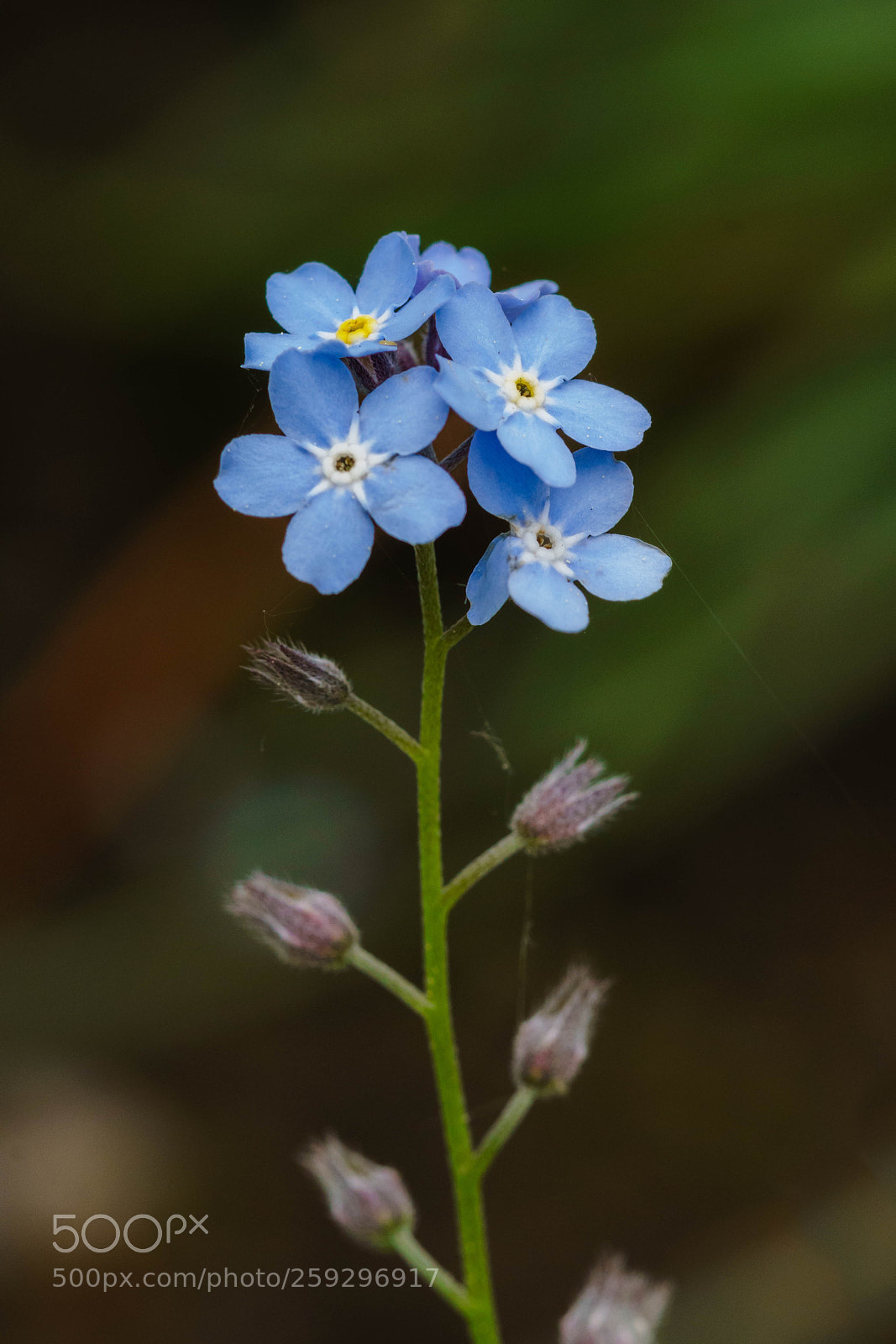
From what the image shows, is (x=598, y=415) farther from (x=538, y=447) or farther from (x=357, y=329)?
(x=357, y=329)

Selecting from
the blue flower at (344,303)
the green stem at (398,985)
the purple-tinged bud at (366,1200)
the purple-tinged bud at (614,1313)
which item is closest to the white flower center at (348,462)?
the blue flower at (344,303)

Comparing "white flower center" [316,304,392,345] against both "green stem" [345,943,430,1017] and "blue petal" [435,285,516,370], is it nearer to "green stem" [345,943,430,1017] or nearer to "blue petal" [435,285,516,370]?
"blue petal" [435,285,516,370]

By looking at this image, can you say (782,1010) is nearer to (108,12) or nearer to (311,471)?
(311,471)

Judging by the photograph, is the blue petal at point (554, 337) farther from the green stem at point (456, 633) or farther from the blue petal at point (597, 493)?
the green stem at point (456, 633)

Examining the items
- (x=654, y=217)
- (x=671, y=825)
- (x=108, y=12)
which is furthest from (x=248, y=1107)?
(x=108, y=12)

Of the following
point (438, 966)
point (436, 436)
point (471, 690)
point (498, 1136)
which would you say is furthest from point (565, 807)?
point (471, 690)

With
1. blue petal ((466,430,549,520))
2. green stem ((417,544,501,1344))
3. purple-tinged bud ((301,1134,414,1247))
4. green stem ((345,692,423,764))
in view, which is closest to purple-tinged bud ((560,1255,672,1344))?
green stem ((417,544,501,1344))
